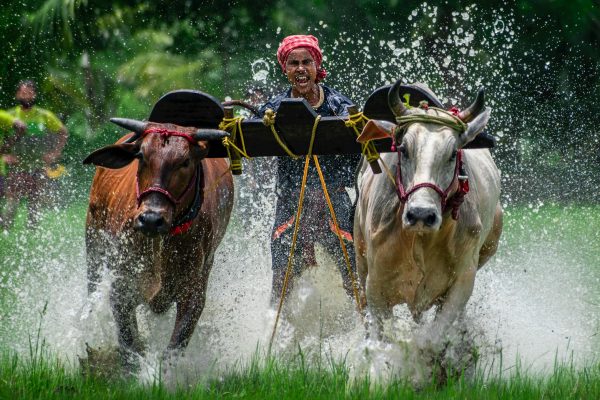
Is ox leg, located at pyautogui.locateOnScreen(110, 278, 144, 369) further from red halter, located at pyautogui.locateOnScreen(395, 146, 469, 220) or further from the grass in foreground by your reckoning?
red halter, located at pyautogui.locateOnScreen(395, 146, 469, 220)

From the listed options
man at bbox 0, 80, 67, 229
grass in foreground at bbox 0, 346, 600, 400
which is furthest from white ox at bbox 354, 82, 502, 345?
man at bbox 0, 80, 67, 229

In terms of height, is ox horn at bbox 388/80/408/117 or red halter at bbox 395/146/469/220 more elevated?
ox horn at bbox 388/80/408/117

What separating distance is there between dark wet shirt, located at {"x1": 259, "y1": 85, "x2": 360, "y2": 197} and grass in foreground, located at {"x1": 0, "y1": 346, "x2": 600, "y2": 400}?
153cm

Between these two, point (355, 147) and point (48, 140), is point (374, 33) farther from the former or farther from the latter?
point (355, 147)

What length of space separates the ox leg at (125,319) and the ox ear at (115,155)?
66cm

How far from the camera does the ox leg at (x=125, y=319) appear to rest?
5.97 m

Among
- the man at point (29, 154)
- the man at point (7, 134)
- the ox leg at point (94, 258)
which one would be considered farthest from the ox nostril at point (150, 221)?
the man at point (7, 134)

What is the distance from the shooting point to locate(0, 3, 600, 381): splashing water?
235 inches

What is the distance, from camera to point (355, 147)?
599cm

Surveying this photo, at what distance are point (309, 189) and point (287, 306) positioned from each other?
28.8 inches

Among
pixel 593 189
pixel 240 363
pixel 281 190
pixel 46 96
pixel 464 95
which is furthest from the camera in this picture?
pixel 46 96

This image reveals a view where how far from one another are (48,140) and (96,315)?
7.48 m

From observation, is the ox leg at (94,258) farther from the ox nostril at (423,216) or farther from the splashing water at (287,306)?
the ox nostril at (423,216)

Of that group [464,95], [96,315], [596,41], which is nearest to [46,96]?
[464,95]
